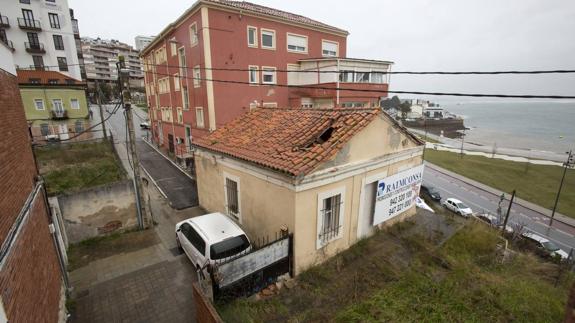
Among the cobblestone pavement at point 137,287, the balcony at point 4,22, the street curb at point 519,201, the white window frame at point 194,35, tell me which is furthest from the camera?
the balcony at point 4,22

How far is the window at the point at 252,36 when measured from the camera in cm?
1945

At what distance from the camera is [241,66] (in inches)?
763

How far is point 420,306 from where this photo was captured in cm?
635

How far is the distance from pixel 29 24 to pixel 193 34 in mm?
34395

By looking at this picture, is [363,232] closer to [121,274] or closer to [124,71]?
[121,274]

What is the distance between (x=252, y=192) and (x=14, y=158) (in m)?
5.63

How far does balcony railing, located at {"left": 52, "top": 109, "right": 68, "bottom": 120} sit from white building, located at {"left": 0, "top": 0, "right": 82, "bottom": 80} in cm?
933

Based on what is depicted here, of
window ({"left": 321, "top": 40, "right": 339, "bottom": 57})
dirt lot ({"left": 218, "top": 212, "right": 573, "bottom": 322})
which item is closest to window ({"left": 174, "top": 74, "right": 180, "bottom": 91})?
window ({"left": 321, "top": 40, "right": 339, "bottom": 57})

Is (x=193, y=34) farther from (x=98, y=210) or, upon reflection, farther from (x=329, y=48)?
(x=98, y=210)

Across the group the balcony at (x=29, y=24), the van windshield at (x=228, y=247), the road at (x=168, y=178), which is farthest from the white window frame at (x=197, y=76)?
the balcony at (x=29, y=24)

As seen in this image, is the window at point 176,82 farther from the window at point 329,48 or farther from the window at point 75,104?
the window at point 75,104

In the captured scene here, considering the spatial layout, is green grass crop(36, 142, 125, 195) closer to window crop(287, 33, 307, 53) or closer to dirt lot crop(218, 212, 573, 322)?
dirt lot crop(218, 212, 573, 322)

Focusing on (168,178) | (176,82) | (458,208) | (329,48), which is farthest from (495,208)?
(176,82)

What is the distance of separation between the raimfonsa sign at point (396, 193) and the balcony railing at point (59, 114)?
34.6 meters
